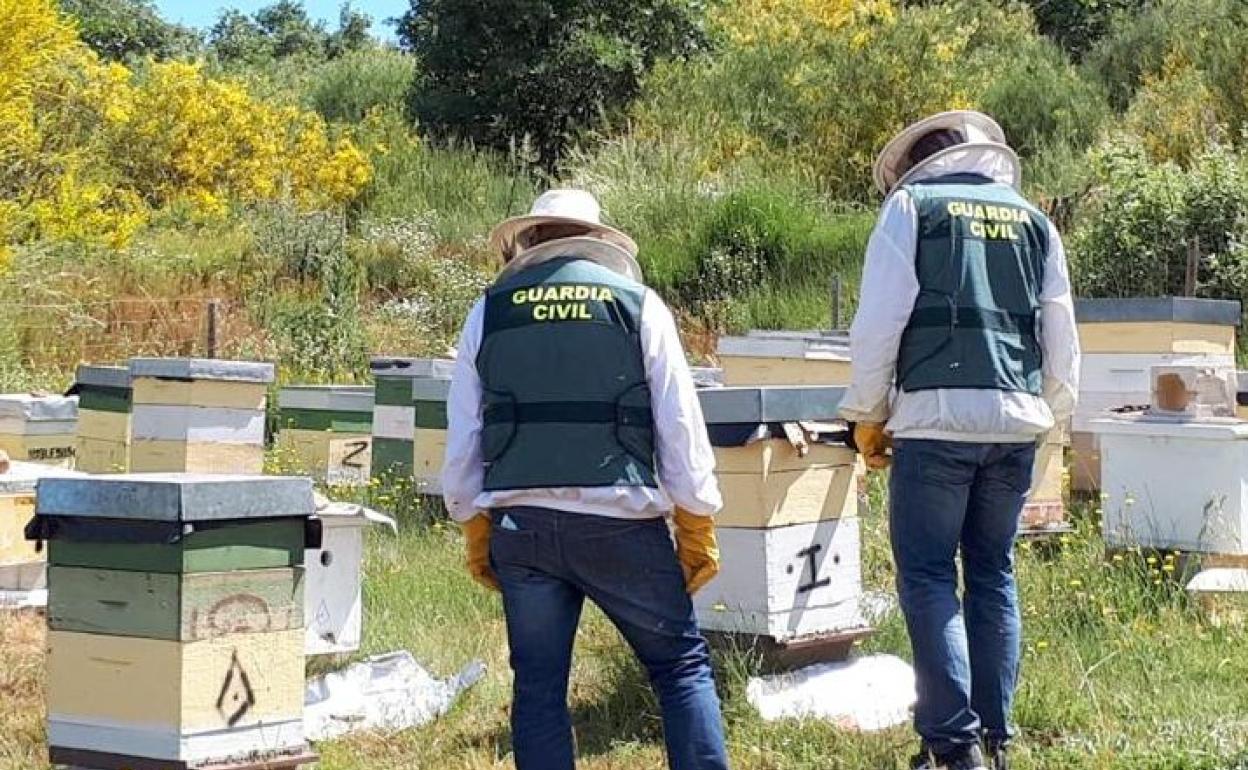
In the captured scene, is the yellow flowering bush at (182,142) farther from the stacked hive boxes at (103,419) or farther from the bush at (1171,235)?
the bush at (1171,235)

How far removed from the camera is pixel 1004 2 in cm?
2706

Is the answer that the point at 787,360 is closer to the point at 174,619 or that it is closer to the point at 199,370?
the point at 199,370

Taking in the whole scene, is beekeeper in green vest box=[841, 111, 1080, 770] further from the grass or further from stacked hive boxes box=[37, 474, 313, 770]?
stacked hive boxes box=[37, 474, 313, 770]

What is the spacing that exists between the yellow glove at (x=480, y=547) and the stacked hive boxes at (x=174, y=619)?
1.45 ft

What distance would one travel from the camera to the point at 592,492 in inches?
136

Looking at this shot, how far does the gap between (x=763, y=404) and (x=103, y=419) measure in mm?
4783

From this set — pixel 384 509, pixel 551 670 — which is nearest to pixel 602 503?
pixel 551 670

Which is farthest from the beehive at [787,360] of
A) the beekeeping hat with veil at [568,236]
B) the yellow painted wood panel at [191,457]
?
the beekeeping hat with veil at [568,236]

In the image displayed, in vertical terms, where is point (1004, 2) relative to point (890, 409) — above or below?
above

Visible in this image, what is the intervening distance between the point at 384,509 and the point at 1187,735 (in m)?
4.58

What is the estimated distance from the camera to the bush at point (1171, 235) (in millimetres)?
10594

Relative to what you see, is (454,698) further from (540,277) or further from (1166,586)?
(1166,586)

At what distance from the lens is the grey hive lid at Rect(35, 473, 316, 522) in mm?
3703

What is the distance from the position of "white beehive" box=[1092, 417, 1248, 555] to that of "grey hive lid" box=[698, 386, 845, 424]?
1395 mm
